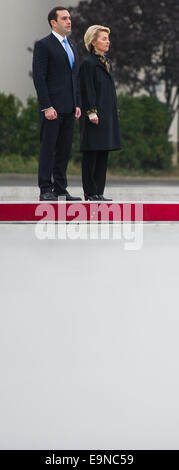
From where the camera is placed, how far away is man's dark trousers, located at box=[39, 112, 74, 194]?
4020mm

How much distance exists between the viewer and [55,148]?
4.22 metres

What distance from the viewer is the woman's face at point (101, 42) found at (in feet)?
13.3

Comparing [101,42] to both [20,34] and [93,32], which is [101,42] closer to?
[93,32]

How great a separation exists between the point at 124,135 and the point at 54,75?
10811 millimetres

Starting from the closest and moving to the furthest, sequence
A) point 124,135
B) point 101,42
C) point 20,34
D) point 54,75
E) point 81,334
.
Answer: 1. point 81,334
2. point 54,75
3. point 101,42
4. point 124,135
5. point 20,34

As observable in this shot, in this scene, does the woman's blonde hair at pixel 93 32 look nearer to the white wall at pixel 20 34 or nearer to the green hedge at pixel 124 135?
the green hedge at pixel 124 135

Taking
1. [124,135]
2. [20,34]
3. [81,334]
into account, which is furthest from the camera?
[20,34]

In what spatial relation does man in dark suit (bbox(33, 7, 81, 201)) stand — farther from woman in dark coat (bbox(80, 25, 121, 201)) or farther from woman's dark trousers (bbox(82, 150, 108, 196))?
woman's dark trousers (bbox(82, 150, 108, 196))

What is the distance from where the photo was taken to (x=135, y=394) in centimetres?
308

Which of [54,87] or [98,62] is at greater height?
[98,62]

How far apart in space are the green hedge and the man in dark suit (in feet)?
32.2

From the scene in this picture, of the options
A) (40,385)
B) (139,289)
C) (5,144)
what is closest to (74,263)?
(139,289)

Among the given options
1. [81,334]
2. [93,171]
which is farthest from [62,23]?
[81,334]

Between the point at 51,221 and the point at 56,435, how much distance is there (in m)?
0.84
